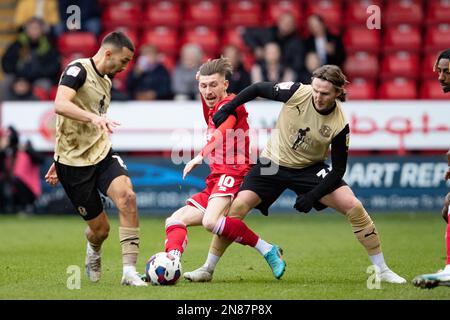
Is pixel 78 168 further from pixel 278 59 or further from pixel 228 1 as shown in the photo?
pixel 228 1

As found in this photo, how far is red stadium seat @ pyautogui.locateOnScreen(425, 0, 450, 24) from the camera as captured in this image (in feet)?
62.6

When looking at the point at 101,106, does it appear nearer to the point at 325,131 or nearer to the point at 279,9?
the point at 325,131

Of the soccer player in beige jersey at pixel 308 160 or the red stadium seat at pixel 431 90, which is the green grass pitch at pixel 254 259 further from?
the red stadium seat at pixel 431 90

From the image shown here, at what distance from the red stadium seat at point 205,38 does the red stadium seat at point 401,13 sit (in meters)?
3.33

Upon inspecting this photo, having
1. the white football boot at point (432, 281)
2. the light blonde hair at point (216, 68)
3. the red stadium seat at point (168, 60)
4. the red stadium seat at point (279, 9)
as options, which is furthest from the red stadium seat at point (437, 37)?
the white football boot at point (432, 281)

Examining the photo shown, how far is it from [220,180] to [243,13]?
36.6 feet

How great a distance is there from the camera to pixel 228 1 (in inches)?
776

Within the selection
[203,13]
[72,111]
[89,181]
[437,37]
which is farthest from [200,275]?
[437,37]

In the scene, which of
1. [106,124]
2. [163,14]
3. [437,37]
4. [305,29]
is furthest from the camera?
[163,14]

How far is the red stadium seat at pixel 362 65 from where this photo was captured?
1842 centimetres

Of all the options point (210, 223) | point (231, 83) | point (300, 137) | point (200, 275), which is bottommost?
point (200, 275)

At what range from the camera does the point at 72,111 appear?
25.7 ft
